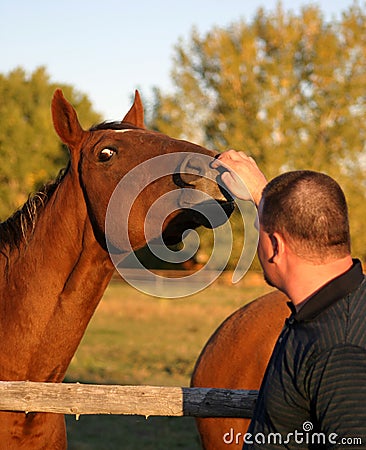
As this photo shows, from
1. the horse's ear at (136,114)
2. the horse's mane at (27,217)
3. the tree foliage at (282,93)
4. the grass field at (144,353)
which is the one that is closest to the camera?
the horse's mane at (27,217)

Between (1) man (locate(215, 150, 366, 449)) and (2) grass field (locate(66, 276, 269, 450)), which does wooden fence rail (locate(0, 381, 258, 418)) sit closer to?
(2) grass field (locate(66, 276, 269, 450))

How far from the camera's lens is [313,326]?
59.4 inches

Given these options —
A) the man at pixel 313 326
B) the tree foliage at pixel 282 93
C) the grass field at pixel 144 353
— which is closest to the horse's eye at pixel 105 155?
the grass field at pixel 144 353

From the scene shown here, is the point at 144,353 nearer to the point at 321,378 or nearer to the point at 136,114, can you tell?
the point at 136,114

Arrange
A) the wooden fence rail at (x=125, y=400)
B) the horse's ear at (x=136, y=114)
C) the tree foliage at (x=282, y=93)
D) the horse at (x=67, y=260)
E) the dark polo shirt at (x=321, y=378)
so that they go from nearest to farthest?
the dark polo shirt at (x=321, y=378), the wooden fence rail at (x=125, y=400), the horse at (x=67, y=260), the horse's ear at (x=136, y=114), the tree foliage at (x=282, y=93)

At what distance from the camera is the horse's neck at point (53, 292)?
120 inches

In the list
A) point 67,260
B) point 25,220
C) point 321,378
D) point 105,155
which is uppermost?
point 105,155

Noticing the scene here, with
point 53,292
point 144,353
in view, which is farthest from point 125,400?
point 144,353

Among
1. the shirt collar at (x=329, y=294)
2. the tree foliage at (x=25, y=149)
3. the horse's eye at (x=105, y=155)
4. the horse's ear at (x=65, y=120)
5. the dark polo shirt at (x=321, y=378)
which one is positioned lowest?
the dark polo shirt at (x=321, y=378)

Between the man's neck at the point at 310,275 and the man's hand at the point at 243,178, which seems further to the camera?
the man's hand at the point at 243,178

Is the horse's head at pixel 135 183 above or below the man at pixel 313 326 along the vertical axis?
above

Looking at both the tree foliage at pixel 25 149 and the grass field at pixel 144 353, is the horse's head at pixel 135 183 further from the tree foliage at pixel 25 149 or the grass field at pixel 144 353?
the tree foliage at pixel 25 149

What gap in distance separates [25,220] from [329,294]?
6.84ft

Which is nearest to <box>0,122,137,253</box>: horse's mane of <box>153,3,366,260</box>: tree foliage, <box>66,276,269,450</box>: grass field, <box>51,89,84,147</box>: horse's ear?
<box>51,89,84,147</box>: horse's ear
